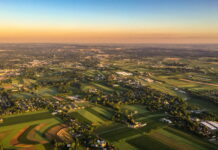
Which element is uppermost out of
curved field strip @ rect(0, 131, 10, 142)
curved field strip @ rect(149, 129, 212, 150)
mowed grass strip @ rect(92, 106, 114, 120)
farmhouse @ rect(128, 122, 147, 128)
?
curved field strip @ rect(0, 131, 10, 142)

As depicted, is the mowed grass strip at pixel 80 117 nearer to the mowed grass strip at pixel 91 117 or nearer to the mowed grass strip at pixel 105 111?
the mowed grass strip at pixel 91 117

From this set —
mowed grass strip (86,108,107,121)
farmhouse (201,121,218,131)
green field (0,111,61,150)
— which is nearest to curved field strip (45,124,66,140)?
green field (0,111,61,150)

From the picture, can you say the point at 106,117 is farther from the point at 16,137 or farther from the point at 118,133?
the point at 16,137

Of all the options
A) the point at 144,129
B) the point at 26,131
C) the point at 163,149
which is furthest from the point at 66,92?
the point at 163,149

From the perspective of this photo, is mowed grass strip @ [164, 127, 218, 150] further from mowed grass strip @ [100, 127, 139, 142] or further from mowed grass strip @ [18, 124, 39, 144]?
mowed grass strip @ [18, 124, 39, 144]

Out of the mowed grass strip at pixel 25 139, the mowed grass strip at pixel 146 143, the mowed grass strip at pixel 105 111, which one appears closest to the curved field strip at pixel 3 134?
the mowed grass strip at pixel 25 139

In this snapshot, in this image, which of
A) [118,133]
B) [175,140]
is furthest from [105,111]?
[175,140]

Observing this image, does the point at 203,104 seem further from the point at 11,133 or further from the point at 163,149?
the point at 11,133
